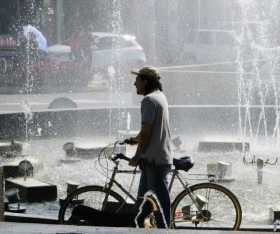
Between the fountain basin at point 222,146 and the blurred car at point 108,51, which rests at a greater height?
the blurred car at point 108,51

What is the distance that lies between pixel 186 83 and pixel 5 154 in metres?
8.72

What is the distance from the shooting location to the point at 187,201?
255 inches

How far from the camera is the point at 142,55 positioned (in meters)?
25.5

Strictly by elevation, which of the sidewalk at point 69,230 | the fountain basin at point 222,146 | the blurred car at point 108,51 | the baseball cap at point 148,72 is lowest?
the fountain basin at point 222,146

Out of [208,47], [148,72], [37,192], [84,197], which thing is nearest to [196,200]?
[84,197]

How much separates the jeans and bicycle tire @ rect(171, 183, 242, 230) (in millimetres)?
217

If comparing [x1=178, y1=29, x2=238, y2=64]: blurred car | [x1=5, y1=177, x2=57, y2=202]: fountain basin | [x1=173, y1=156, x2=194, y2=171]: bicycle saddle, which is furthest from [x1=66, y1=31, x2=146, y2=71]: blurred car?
[x1=173, y1=156, x2=194, y2=171]: bicycle saddle

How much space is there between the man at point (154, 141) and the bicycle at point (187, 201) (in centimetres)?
22

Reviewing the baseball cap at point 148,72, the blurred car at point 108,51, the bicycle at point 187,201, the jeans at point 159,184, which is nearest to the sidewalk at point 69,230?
the jeans at point 159,184

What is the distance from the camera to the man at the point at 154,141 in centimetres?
592

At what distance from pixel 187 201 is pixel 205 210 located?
20cm

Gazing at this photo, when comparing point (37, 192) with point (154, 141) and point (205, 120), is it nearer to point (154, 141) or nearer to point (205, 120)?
point (154, 141)

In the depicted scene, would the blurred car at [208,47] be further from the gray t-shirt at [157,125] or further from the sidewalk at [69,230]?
the sidewalk at [69,230]

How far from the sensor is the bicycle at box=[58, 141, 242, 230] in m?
6.23
